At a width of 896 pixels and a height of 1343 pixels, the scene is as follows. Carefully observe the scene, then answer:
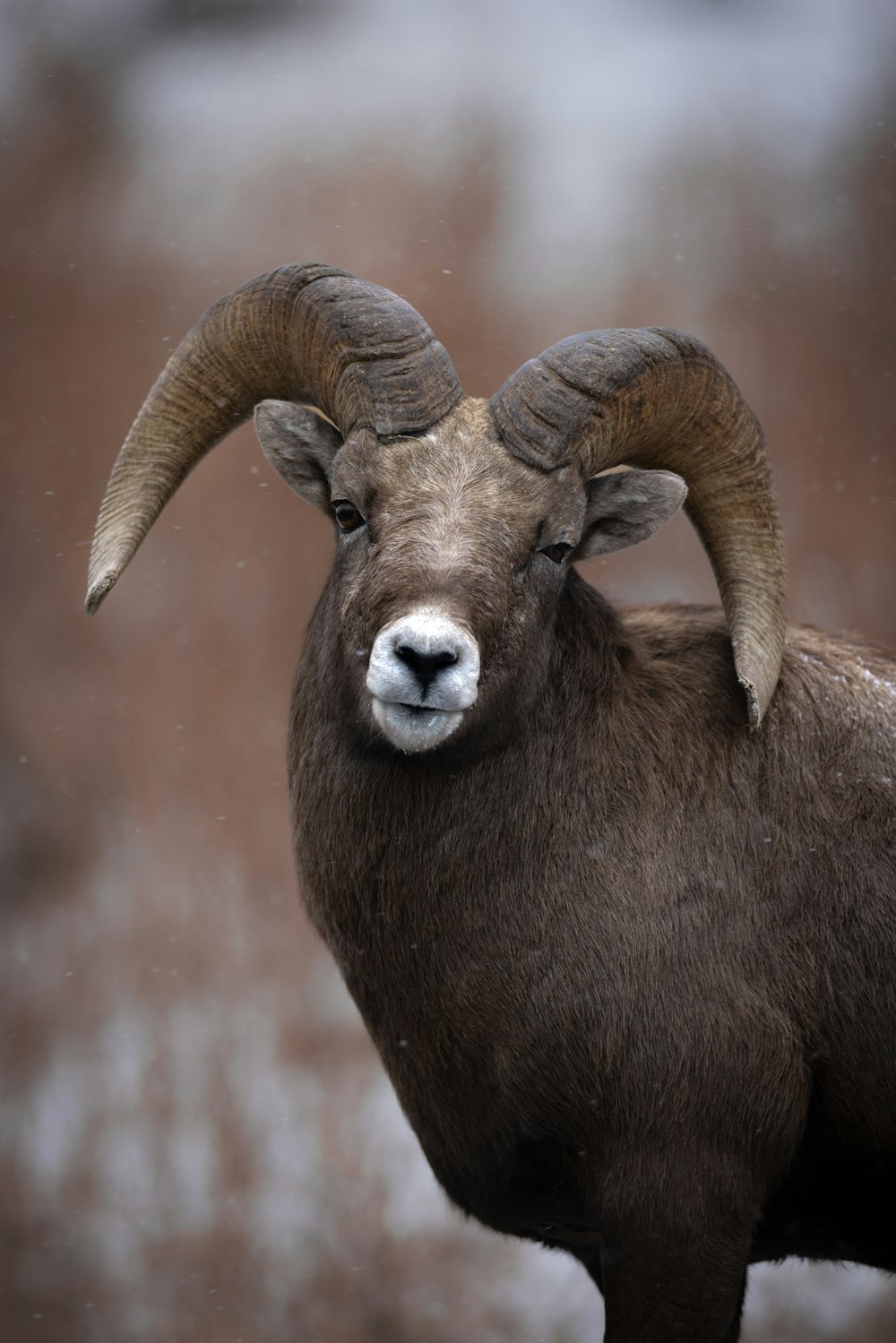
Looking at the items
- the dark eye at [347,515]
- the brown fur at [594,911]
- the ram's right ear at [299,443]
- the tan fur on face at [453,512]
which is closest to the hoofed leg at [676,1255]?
the brown fur at [594,911]

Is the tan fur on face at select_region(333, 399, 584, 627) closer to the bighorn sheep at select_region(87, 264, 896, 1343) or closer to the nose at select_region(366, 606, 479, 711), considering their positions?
the bighorn sheep at select_region(87, 264, 896, 1343)

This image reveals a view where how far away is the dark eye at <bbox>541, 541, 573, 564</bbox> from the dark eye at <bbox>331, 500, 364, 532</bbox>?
66 centimetres

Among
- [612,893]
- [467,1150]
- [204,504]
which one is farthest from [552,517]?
[204,504]

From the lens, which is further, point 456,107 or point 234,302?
point 456,107

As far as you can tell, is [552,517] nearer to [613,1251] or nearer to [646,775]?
[646,775]

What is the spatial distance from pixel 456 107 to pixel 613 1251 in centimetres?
928

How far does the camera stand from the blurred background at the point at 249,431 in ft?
31.4

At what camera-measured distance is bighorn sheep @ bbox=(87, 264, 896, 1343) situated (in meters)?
4.32

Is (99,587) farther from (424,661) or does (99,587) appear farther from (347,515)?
(424,661)

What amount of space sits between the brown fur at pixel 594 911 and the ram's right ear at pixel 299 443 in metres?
0.33

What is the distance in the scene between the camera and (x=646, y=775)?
183 inches

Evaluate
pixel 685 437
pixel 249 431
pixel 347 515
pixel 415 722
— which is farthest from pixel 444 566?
pixel 249 431

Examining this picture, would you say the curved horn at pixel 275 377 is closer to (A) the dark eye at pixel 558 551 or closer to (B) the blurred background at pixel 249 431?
(A) the dark eye at pixel 558 551

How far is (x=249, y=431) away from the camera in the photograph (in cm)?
1054
